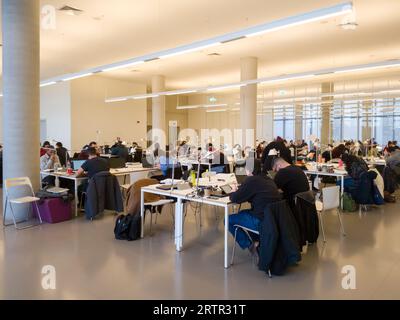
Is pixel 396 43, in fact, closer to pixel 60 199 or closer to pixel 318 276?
pixel 318 276

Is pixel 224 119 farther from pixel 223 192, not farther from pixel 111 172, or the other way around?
pixel 223 192

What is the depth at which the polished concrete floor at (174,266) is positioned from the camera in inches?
109

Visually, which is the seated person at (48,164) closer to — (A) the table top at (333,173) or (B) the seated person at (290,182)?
(B) the seated person at (290,182)

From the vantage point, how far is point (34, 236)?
4.23 metres

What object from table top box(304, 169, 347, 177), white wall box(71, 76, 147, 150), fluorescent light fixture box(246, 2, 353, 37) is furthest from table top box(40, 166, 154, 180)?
white wall box(71, 76, 147, 150)

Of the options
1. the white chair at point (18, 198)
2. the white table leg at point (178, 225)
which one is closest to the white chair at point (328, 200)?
the white table leg at point (178, 225)

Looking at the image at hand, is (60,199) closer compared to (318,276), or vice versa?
(318,276)

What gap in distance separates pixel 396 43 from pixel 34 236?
8328 millimetres

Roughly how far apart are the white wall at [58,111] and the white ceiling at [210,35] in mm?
808

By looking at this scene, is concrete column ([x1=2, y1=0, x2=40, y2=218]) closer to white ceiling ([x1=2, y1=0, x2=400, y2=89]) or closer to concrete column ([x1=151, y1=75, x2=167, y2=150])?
white ceiling ([x1=2, y1=0, x2=400, y2=89])

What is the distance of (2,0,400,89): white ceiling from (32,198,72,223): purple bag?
3.15 m

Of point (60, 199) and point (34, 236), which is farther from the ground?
point (60, 199)

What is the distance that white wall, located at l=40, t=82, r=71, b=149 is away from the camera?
11.6 m
